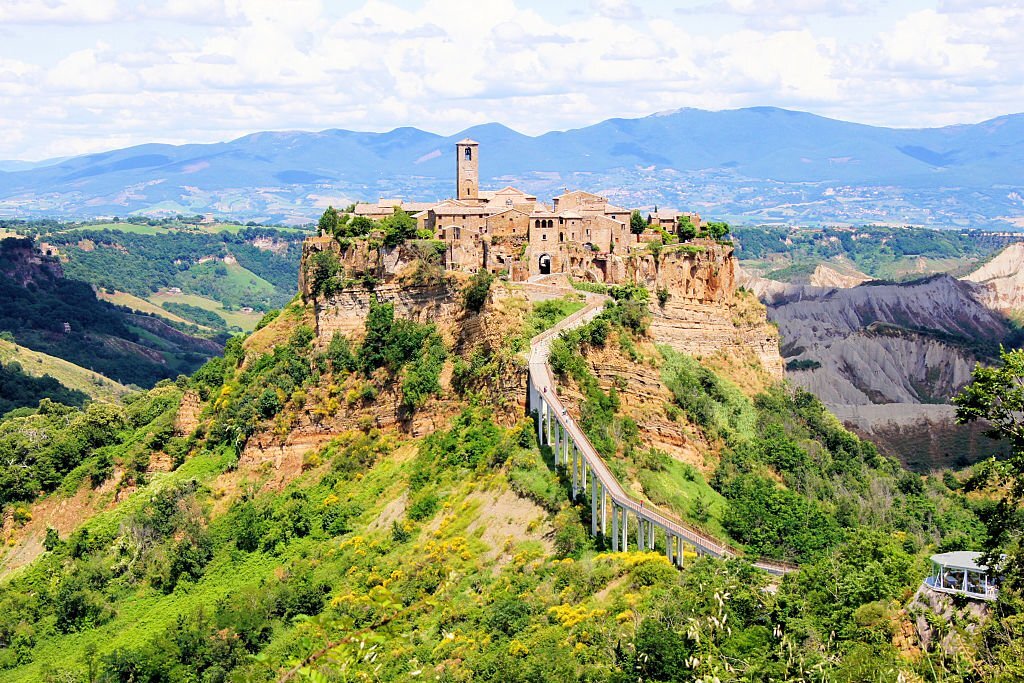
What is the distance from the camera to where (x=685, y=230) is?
219 feet

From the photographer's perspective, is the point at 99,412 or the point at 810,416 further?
the point at 99,412

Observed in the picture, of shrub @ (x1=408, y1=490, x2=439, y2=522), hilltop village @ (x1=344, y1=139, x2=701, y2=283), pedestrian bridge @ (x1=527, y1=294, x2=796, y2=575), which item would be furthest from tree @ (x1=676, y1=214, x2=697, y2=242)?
shrub @ (x1=408, y1=490, x2=439, y2=522)

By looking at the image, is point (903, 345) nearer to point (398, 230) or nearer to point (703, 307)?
point (703, 307)

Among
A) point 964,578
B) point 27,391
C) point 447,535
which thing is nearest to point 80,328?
point 27,391

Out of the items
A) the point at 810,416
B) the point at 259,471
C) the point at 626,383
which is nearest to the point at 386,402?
the point at 259,471

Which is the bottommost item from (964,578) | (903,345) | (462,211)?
(903,345)

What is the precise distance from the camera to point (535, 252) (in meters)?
62.2

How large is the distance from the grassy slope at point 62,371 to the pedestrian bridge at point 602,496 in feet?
271

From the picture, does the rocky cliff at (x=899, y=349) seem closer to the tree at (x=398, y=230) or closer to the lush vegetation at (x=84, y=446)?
the tree at (x=398, y=230)

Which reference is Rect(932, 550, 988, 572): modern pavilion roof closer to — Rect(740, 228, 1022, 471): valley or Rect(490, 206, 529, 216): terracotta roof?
Rect(490, 206, 529, 216): terracotta roof

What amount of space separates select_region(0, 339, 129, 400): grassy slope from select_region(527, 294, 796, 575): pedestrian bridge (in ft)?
271

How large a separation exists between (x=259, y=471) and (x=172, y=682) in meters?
13.9

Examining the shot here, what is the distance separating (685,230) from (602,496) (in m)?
25.2

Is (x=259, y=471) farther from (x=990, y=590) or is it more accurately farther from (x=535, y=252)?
(x=990, y=590)
